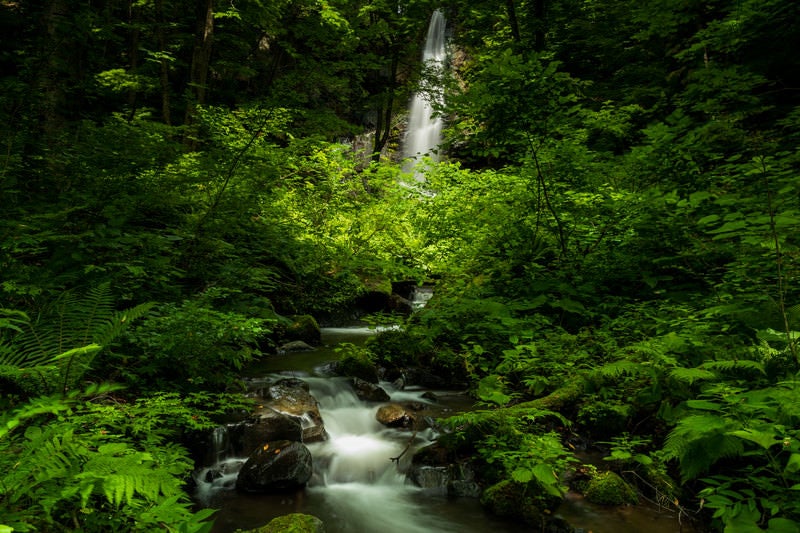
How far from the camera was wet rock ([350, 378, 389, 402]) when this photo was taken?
22.8ft

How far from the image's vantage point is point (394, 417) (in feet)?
20.5

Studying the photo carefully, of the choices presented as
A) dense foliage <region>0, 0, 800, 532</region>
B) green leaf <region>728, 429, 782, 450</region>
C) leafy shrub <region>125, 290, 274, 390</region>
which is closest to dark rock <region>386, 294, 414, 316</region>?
dense foliage <region>0, 0, 800, 532</region>

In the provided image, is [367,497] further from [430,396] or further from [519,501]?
[430,396]

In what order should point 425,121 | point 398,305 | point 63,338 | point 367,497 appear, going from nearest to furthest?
point 63,338
point 367,497
point 398,305
point 425,121

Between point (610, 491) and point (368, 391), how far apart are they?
399 cm

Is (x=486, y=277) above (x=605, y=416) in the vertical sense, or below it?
above

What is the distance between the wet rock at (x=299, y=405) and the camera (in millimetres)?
5879

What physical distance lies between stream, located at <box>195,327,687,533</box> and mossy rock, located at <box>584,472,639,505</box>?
0.08 metres

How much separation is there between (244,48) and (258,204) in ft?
42.7

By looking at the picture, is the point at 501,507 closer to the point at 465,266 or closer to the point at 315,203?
the point at 465,266

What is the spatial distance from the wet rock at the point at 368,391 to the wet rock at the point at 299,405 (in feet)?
2.57

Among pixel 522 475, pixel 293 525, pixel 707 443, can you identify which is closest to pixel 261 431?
pixel 293 525

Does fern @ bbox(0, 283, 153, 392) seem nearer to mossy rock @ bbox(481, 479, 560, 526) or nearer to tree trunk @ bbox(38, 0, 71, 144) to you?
mossy rock @ bbox(481, 479, 560, 526)

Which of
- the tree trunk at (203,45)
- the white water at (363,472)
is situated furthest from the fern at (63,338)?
the tree trunk at (203,45)
